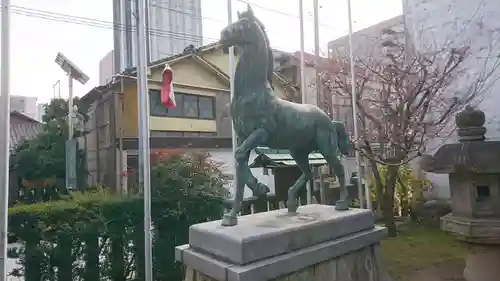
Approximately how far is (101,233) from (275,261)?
2.64 m

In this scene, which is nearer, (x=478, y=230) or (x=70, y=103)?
(x=478, y=230)

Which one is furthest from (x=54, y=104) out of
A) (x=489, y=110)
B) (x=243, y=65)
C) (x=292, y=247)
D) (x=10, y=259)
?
(x=489, y=110)

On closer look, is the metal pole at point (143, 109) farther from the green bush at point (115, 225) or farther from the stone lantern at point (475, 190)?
the stone lantern at point (475, 190)

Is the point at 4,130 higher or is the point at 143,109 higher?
the point at 143,109

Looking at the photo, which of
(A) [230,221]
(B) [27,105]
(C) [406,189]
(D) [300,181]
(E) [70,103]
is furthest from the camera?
(B) [27,105]

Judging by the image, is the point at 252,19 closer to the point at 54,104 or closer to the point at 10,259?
the point at 10,259

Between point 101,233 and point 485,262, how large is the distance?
429 centimetres

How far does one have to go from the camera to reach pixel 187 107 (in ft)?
28.7

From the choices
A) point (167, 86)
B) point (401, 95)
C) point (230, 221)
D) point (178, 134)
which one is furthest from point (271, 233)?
point (178, 134)

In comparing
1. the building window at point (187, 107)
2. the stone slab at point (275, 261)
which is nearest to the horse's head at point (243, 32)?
the stone slab at point (275, 261)

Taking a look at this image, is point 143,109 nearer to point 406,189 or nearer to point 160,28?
point 160,28

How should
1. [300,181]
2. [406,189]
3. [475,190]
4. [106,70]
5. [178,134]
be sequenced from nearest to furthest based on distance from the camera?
1. [300,181]
2. [475,190]
3. [178,134]
4. [406,189]
5. [106,70]

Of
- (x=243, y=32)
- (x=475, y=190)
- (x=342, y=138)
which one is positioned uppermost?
(x=243, y=32)

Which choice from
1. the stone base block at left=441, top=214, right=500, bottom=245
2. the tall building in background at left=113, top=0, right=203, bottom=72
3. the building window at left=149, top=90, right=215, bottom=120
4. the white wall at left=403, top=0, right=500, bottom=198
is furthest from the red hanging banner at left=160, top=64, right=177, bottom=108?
the white wall at left=403, top=0, right=500, bottom=198
